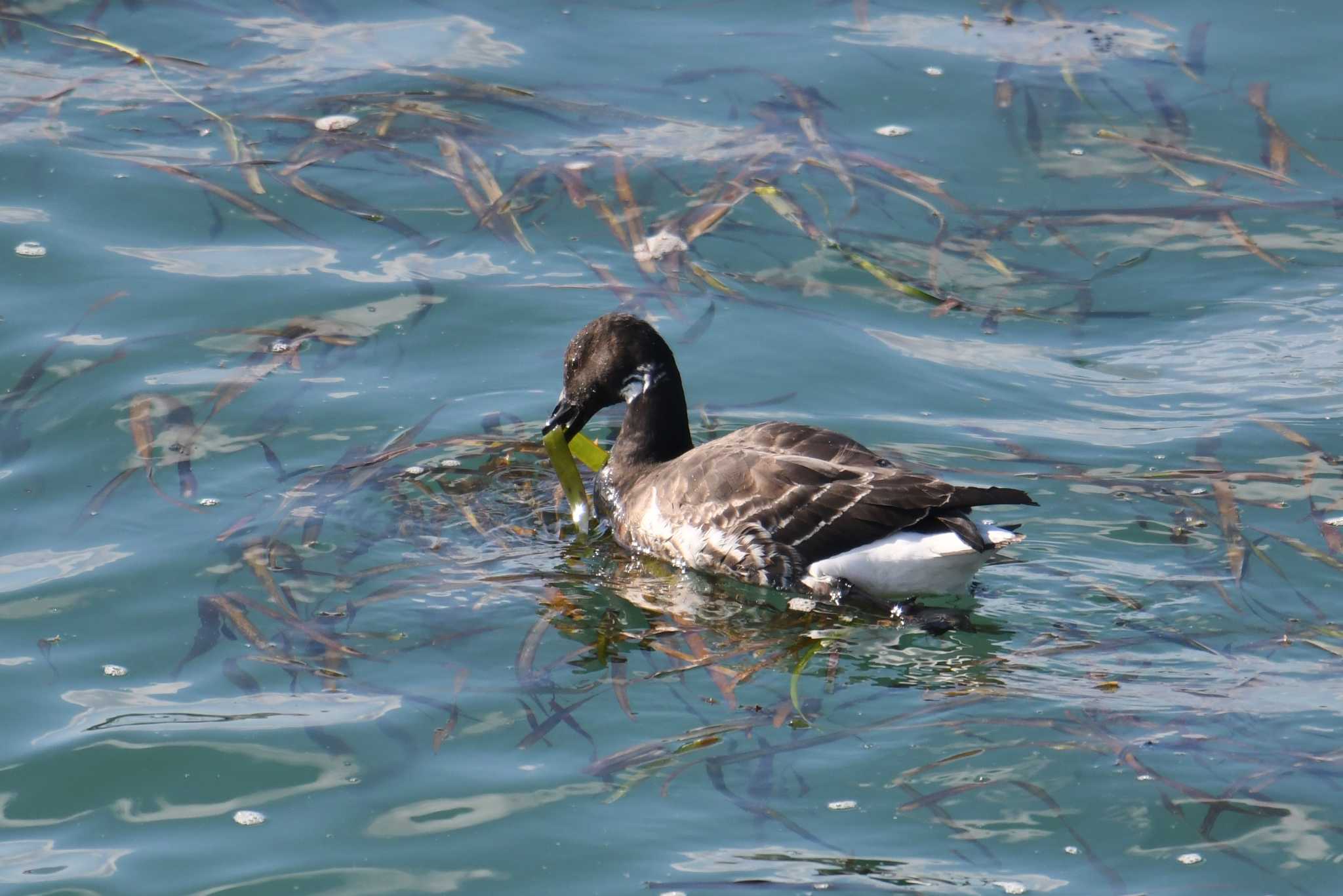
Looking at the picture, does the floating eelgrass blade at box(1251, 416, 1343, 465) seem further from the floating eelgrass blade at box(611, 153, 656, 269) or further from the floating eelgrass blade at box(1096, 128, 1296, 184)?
the floating eelgrass blade at box(611, 153, 656, 269)

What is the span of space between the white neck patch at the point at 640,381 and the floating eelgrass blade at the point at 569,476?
1.19ft

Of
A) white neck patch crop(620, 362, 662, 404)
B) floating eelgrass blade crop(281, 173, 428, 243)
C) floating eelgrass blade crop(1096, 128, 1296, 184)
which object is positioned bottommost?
white neck patch crop(620, 362, 662, 404)

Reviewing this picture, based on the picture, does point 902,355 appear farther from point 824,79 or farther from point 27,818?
point 27,818

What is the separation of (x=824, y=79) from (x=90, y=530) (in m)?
6.41

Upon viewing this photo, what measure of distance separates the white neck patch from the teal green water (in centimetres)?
60

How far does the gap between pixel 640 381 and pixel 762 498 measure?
1110 millimetres

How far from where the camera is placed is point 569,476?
312 inches

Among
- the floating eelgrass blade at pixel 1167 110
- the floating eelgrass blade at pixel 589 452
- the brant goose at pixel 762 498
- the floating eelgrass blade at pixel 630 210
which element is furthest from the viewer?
the floating eelgrass blade at pixel 1167 110

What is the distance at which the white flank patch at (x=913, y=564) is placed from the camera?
22.0 feet

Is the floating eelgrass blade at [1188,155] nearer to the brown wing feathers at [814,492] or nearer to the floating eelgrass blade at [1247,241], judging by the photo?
the floating eelgrass blade at [1247,241]

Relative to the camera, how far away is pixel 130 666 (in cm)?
Answer: 652

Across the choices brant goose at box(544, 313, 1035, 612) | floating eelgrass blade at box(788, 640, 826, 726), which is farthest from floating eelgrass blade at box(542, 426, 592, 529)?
floating eelgrass blade at box(788, 640, 826, 726)

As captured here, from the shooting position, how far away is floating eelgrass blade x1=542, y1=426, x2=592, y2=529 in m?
7.88

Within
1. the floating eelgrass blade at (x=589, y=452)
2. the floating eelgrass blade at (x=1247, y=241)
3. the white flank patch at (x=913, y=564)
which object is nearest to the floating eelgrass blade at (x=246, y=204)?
the floating eelgrass blade at (x=589, y=452)
